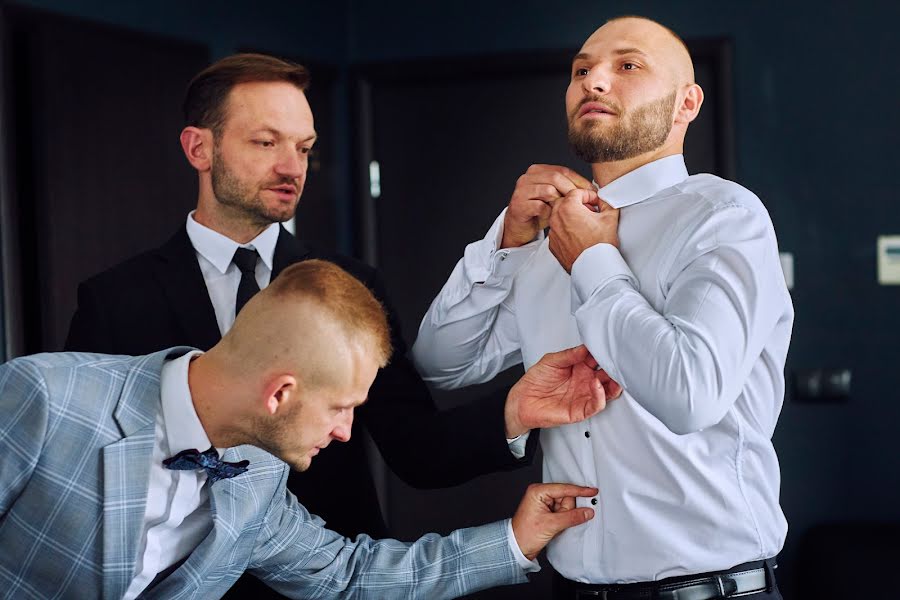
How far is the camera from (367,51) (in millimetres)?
4027

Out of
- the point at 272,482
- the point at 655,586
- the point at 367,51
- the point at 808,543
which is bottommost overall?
the point at 808,543

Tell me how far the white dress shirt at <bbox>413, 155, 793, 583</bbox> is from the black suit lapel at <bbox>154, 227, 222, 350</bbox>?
25.7 inches

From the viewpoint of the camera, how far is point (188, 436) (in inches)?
67.6

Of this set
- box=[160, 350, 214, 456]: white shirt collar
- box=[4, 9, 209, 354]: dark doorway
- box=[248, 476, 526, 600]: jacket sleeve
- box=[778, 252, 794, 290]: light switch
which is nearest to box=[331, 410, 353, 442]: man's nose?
box=[160, 350, 214, 456]: white shirt collar

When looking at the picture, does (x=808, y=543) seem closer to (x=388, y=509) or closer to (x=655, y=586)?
(x=388, y=509)

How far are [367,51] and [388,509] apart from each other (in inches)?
69.4

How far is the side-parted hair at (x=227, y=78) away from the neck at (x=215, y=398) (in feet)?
2.46

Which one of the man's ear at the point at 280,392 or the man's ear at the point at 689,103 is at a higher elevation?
the man's ear at the point at 689,103

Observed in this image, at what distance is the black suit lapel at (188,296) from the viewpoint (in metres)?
2.13

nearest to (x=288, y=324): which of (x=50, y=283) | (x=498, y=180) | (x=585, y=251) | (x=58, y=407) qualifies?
(x=58, y=407)

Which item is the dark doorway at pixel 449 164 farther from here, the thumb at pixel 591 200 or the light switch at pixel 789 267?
the thumb at pixel 591 200

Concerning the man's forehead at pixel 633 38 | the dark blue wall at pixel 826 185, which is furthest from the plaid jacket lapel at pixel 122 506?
the dark blue wall at pixel 826 185

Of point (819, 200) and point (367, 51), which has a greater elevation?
point (367, 51)

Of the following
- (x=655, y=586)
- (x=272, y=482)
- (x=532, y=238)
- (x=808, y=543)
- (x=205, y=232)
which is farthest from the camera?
(x=808, y=543)
